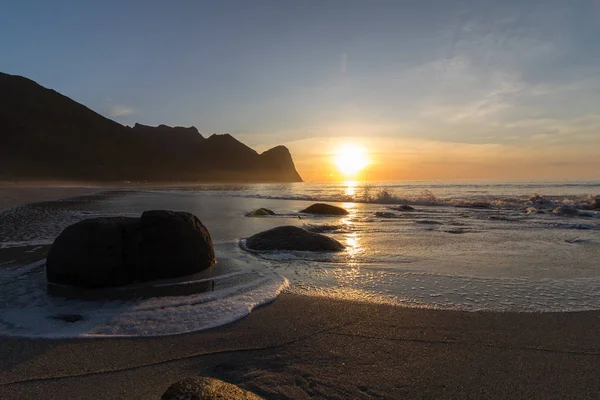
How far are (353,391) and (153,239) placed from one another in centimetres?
412

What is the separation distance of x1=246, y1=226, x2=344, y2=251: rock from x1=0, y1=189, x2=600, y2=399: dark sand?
364cm

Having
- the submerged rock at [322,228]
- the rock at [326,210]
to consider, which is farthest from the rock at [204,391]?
the rock at [326,210]

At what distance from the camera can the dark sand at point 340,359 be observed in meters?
2.46

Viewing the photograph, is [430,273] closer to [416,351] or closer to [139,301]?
[416,351]

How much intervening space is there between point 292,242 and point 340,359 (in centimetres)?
473

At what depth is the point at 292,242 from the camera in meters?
7.56

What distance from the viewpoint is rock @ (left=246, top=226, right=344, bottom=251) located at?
295 inches

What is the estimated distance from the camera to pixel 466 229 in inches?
443

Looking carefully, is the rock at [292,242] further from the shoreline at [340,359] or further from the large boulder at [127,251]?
the shoreline at [340,359]

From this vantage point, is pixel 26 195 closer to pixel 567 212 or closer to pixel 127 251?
pixel 127 251

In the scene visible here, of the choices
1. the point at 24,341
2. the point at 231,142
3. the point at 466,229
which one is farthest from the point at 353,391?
the point at 231,142

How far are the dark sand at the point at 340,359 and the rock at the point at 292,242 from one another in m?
3.64

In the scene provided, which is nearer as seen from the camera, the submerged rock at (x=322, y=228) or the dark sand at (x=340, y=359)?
the dark sand at (x=340, y=359)

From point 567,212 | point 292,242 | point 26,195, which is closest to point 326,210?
point 292,242
